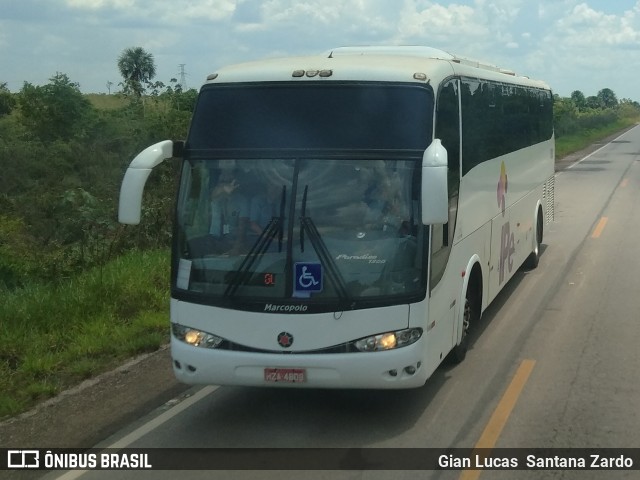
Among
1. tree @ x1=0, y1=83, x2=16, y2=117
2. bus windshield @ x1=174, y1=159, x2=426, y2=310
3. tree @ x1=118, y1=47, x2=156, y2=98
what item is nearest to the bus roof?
bus windshield @ x1=174, y1=159, x2=426, y2=310

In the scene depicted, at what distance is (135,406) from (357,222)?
2.88m

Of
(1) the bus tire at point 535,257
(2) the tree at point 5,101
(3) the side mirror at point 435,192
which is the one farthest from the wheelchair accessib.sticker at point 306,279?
(2) the tree at point 5,101

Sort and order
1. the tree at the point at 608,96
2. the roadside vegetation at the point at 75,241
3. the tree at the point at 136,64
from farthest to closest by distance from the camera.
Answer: the tree at the point at 608,96, the tree at the point at 136,64, the roadside vegetation at the point at 75,241

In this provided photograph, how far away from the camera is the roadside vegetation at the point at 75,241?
32.1ft

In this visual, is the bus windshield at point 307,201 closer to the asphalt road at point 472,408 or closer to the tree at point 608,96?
the asphalt road at point 472,408

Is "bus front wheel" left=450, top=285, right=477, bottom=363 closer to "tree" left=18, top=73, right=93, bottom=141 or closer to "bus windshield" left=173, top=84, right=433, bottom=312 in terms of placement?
"bus windshield" left=173, top=84, right=433, bottom=312

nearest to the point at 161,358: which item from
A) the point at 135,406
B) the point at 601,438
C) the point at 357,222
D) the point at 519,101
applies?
the point at 135,406

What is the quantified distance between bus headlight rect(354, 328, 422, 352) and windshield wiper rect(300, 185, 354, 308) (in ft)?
1.05

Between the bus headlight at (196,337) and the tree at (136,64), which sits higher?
the tree at (136,64)

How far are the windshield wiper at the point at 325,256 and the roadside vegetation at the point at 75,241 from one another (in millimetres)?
3451

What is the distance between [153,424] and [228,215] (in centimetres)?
201

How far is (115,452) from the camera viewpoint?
6930mm

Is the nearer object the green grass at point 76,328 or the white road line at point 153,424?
the white road line at point 153,424

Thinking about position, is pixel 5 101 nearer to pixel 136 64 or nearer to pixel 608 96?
pixel 136 64
